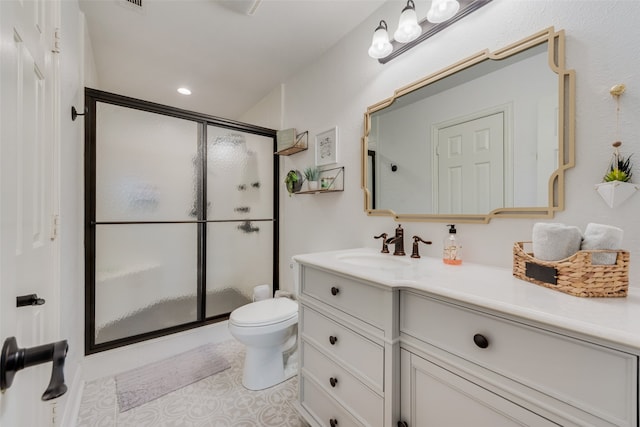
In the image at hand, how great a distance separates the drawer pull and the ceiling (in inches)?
74.8

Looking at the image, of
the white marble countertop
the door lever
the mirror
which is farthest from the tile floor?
the mirror

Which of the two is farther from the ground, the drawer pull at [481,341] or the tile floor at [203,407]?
the drawer pull at [481,341]

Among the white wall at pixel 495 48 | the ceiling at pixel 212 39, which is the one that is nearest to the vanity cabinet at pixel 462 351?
the white wall at pixel 495 48

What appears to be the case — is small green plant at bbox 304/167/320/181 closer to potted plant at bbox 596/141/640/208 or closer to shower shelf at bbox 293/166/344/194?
shower shelf at bbox 293/166/344/194

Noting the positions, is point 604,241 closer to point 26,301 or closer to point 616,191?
point 616,191

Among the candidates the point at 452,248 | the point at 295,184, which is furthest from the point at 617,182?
the point at 295,184

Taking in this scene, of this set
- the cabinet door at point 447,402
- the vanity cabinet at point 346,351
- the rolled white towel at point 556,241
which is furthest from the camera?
the vanity cabinet at point 346,351

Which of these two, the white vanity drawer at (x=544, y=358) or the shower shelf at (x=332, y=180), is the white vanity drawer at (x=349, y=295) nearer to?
the white vanity drawer at (x=544, y=358)

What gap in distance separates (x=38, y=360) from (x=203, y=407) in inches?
55.4

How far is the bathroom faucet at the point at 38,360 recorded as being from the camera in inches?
16.8

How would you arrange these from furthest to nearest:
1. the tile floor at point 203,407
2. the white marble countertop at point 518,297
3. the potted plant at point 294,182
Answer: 1. the potted plant at point 294,182
2. the tile floor at point 203,407
3. the white marble countertop at point 518,297

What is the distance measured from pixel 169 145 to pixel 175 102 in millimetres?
1493

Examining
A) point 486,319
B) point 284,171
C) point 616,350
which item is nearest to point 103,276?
point 284,171

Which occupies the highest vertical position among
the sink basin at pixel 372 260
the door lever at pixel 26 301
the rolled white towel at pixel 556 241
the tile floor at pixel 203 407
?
the rolled white towel at pixel 556 241
